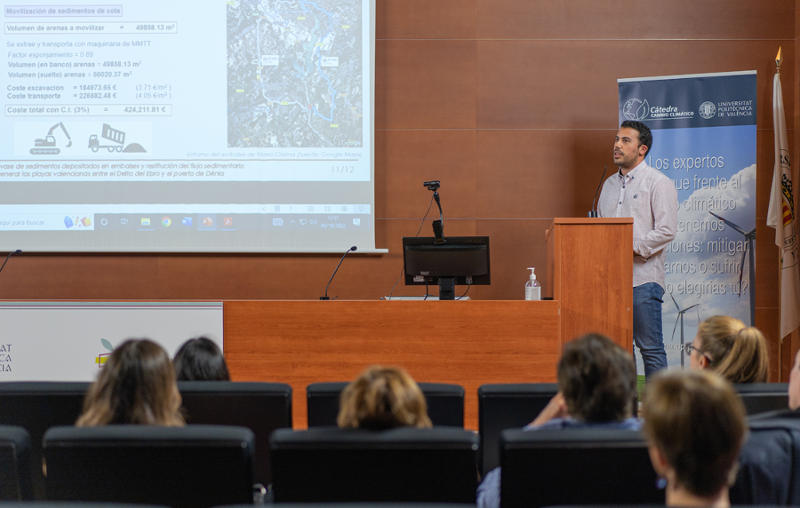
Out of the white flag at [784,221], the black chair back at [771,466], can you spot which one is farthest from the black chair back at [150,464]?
the white flag at [784,221]

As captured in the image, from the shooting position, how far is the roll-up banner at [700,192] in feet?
18.1

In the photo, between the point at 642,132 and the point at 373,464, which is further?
the point at 642,132

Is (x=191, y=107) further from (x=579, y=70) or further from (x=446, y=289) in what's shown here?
(x=579, y=70)

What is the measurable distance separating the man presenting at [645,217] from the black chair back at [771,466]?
9.87 feet

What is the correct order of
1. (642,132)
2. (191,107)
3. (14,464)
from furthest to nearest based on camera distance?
1. (191,107)
2. (642,132)
3. (14,464)

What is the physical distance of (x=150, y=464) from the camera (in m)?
1.74

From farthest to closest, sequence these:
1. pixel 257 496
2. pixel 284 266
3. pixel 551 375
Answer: pixel 284 266 → pixel 551 375 → pixel 257 496

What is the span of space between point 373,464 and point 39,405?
1262 millimetres

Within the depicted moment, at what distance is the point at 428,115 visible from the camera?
19.6 feet

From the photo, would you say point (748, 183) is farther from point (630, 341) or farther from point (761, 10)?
point (630, 341)

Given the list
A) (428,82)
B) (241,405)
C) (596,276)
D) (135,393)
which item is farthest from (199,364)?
(428,82)

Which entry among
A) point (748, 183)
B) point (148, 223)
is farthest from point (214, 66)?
point (748, 183)

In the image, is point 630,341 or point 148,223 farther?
point 148,223

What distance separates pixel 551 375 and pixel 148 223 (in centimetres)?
329
